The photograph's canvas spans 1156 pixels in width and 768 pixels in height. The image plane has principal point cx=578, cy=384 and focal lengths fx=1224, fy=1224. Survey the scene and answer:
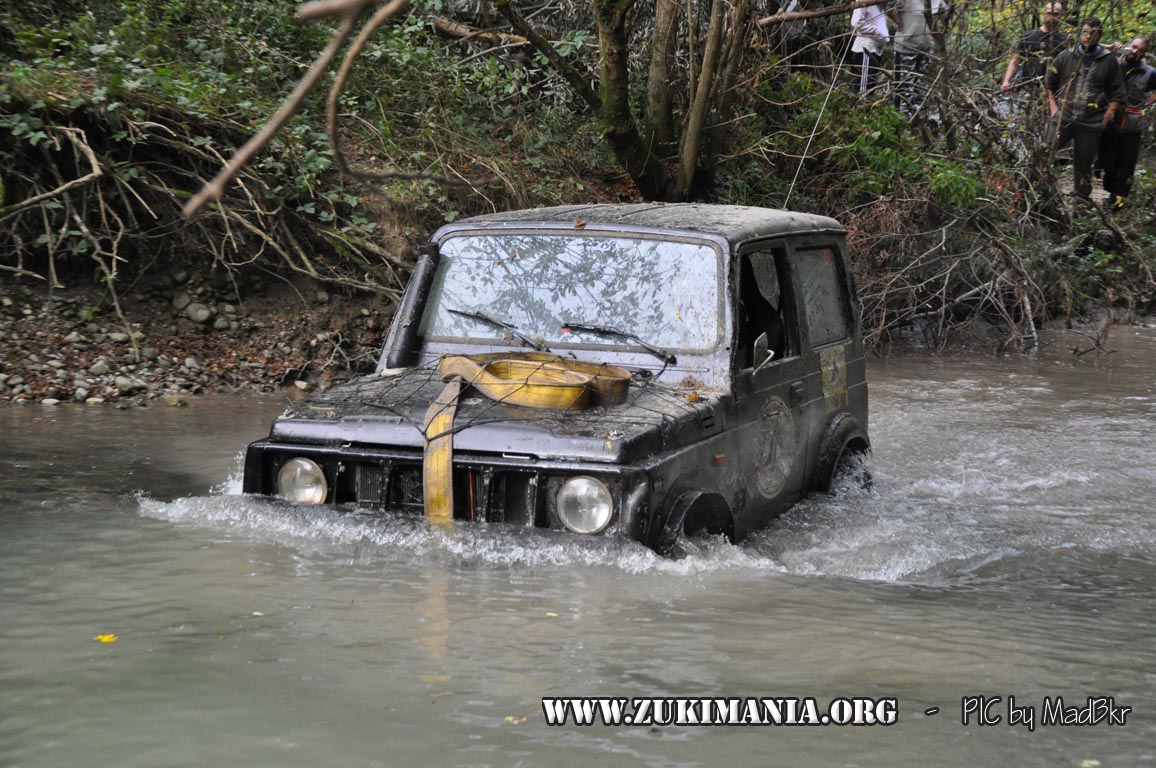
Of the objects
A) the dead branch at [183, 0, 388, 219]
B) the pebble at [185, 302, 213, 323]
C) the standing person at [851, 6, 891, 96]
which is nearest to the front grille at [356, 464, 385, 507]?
the dead branch at [183, 0, 388, 219]

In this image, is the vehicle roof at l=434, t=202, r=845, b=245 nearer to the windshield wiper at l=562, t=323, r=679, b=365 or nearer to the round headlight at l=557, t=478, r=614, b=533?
the windshield wiper at l=562, t=323, r=679, b=365

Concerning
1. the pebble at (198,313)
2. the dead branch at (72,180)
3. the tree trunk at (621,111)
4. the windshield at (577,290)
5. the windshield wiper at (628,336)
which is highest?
the tree trunk at (621,111)

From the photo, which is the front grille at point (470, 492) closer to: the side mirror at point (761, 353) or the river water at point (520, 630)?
the river water at point (520, 630)

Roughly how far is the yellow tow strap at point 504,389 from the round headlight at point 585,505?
424 mm

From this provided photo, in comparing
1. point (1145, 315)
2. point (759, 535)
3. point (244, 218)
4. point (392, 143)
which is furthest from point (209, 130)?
point (1145, 315)

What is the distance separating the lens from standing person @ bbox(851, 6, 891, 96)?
13.4 metres

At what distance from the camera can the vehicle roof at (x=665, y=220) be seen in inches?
220

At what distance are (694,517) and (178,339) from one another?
6.31 metres

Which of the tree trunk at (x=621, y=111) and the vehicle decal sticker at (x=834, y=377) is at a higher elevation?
the tree trunk at (x=621, y=111)

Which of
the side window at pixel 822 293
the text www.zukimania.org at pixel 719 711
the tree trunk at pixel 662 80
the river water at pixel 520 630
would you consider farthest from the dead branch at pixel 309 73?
the tree trunk at pixel 662 80

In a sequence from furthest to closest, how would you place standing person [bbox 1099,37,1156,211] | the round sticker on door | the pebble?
standing person [bbox 1099,37,1156,211] < the pebble < the round sticker on door

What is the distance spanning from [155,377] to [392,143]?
3420mm

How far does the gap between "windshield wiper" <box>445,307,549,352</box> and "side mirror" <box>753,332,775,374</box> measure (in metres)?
0.92

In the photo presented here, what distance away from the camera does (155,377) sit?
9.27m
